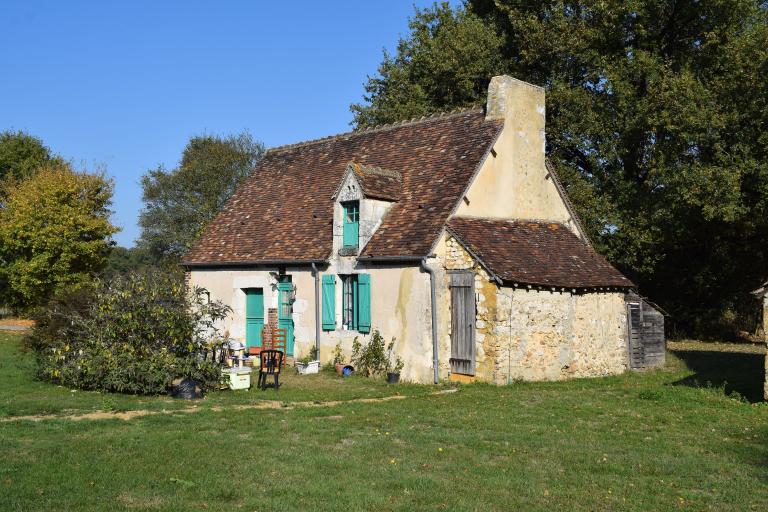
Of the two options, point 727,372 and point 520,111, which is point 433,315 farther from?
point 727,372

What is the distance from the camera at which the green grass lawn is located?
7617 mm

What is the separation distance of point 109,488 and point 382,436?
4006 mm

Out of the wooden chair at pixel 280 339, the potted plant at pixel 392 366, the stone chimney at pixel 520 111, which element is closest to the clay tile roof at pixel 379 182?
the stone chimney at pixel 520 111

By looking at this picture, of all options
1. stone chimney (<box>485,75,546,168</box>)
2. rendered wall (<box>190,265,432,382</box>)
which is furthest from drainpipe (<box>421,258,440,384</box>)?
stone chimney (<box>485,75,546,168</box>)

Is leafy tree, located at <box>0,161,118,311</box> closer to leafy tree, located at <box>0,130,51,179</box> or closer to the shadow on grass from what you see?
leafy tree, located at <box>0,130,51,179</box>

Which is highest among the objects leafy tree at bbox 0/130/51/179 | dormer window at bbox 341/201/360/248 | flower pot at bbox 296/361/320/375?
leafy tree at bbox 0/130/51/179

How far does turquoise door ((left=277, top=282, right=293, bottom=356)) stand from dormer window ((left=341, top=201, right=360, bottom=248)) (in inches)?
103

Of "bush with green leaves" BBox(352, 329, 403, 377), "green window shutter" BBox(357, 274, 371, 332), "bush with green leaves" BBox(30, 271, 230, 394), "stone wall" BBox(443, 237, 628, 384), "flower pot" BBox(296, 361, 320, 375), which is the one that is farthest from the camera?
"flower pot" BBox(296, 361, 320, 375)

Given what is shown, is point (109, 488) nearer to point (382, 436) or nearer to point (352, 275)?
point (382, 436)

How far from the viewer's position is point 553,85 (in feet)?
90.4

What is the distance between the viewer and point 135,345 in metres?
15.1

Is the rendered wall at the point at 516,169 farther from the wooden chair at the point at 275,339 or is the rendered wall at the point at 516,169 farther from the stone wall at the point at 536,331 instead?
the wooden chair at the point at 275,339

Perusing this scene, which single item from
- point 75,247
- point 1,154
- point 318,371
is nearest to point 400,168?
point 318,371

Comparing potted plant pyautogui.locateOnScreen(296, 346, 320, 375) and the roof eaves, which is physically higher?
the roof eaves
